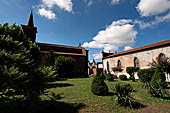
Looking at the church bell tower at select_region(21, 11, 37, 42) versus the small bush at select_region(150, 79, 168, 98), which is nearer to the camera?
the small bush at select_region(150, 79, 168, 98)

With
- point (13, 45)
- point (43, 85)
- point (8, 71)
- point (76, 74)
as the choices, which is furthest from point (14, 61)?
point (76, 74)

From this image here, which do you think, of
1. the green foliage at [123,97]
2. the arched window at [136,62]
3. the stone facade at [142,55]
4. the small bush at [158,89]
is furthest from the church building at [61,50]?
the green foliage at [123,97]

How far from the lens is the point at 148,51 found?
2028cm

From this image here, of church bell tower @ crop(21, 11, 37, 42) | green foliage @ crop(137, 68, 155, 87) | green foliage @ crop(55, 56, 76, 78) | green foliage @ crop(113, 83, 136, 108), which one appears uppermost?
church bell tower @ crop(21, 11, 37, 42)

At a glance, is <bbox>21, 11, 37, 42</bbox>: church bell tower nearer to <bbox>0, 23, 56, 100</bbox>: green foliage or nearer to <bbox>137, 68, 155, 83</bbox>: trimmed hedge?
<bbox>0, 23, 56, 100</bbox>: green foliage

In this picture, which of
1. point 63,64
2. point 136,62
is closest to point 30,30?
point 63,64

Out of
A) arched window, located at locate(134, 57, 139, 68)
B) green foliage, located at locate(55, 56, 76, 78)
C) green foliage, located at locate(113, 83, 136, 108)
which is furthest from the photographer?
green foliage, located at locate(55, 56, 76, 78)

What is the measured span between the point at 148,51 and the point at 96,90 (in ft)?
58.8

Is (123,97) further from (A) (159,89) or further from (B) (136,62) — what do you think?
(B) (136,62)

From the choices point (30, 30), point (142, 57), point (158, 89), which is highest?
point (30, 30)

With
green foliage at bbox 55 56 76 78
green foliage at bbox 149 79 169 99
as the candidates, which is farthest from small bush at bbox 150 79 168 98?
green foliage at bbox 55 56 76 78

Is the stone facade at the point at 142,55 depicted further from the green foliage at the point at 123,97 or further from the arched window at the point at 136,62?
the green foliage at the point at 123,97

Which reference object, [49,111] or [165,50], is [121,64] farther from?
[49,111]

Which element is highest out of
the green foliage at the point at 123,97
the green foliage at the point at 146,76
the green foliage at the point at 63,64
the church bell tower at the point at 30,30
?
the church bell tower at the point at 30,30
